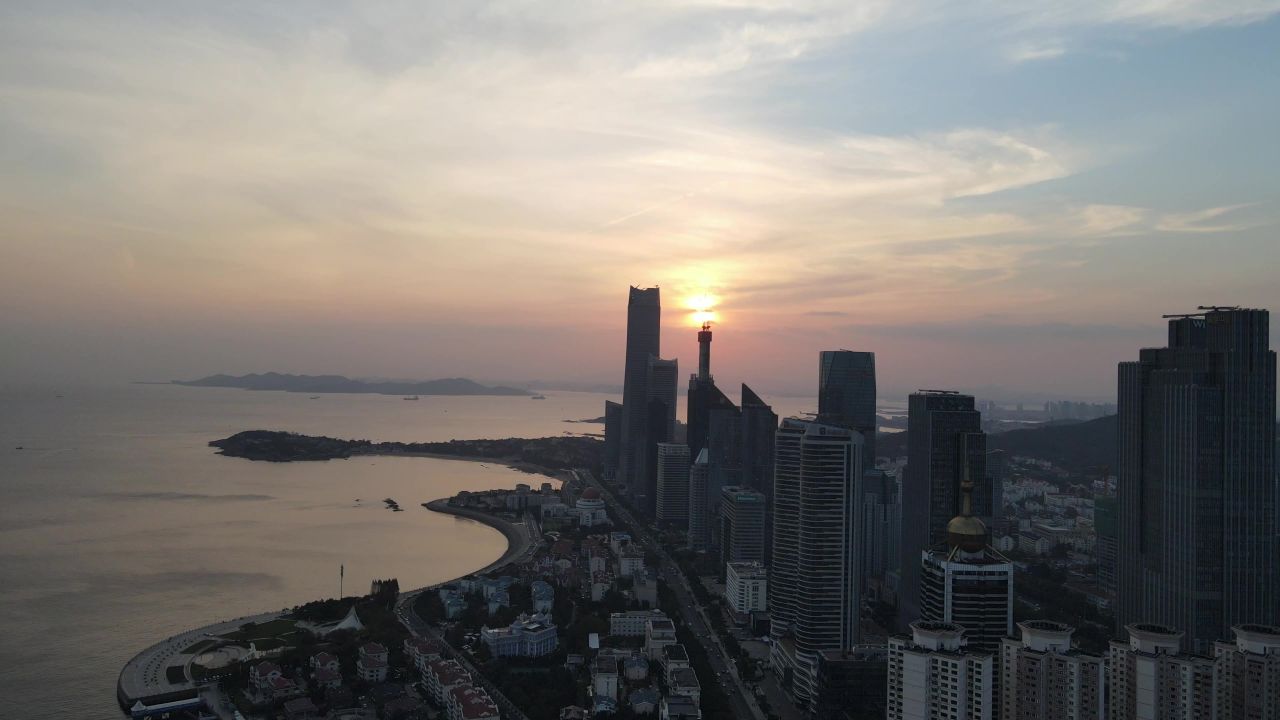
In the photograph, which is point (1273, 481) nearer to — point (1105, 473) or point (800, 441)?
point (800, 441)

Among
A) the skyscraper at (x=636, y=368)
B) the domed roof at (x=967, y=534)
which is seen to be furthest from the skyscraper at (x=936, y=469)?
the skyscraper at (x=636, y=368)

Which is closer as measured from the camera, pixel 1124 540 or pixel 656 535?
pixel 1124 540

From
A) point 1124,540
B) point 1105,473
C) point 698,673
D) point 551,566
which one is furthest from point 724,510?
point 1105,473

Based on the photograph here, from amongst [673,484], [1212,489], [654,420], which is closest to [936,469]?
[1212,489]

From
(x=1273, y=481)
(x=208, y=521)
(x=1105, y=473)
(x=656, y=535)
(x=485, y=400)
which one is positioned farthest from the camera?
(x=485, y=400)

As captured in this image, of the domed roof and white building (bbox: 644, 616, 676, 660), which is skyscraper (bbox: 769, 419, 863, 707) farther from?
the domed roof

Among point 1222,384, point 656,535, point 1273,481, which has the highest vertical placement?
point 1222,384

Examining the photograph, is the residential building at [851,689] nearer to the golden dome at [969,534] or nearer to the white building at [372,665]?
the golden dome at [969,534]

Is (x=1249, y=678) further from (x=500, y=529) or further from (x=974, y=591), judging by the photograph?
(x=500, y=529)
